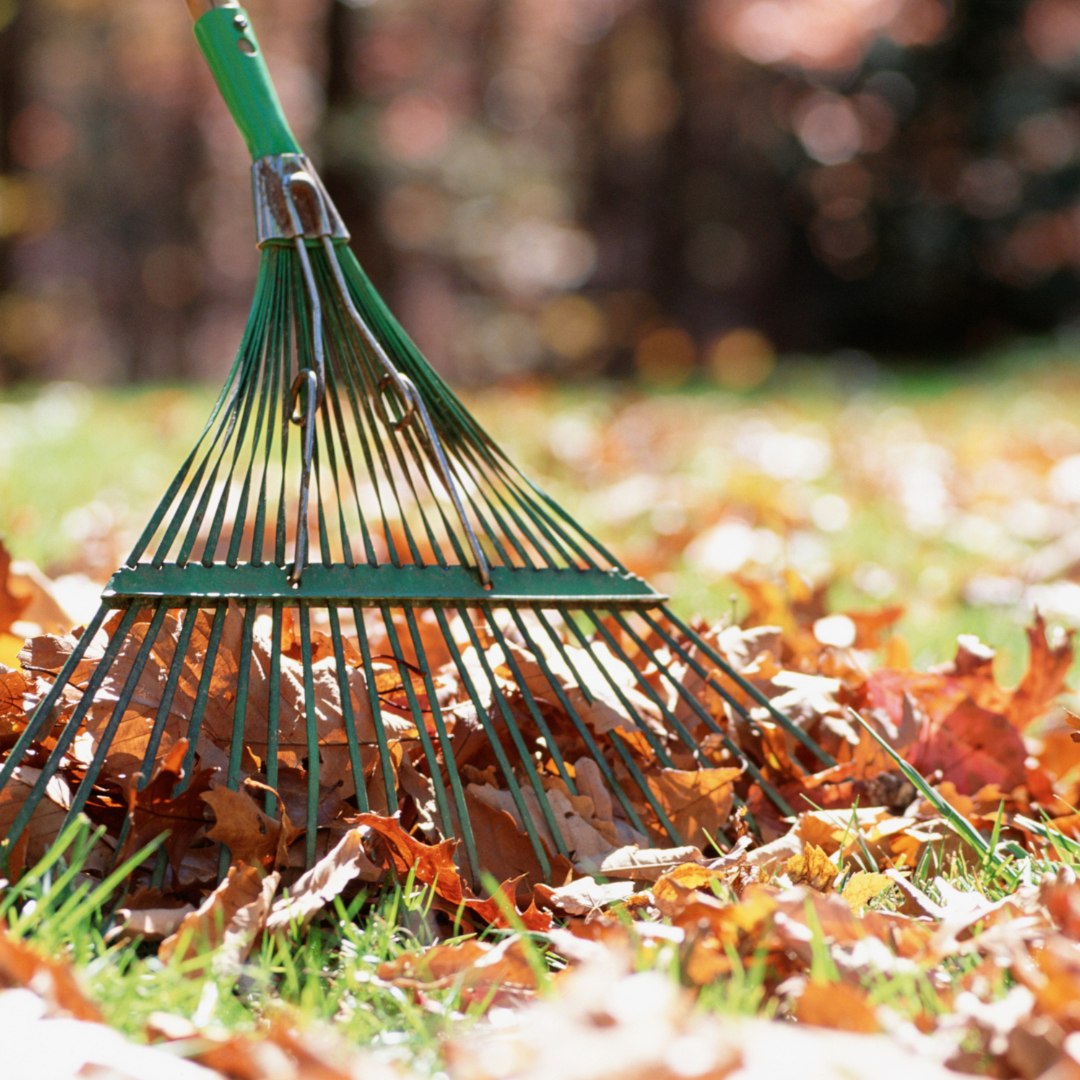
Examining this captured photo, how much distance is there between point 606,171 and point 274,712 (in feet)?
46.4

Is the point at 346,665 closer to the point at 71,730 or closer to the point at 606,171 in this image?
the point at 71,730

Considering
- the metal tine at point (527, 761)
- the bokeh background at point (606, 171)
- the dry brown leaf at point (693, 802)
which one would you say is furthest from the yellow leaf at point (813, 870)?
the bokeh background at point (606, 171)

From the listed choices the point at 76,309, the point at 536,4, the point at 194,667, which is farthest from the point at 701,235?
the point at 194,667

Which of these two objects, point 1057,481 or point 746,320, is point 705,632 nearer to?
point 1057,481

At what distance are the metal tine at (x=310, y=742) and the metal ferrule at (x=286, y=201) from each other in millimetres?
503

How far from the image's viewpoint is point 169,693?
1121 mm

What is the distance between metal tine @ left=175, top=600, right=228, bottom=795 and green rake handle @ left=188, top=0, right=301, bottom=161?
0.63 meters

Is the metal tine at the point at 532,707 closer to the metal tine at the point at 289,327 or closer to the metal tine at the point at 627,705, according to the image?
the metal tine at the point at 627,705

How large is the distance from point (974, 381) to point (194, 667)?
8.24 m

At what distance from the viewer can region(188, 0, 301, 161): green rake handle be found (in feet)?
4.68

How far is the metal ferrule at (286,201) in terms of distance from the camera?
1.39m

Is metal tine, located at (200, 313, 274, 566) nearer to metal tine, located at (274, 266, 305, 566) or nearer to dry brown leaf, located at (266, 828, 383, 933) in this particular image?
metal tine, located at (274, 266, 305, 566)

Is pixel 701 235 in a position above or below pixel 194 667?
above

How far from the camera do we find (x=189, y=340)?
Answer: 17328 mm
